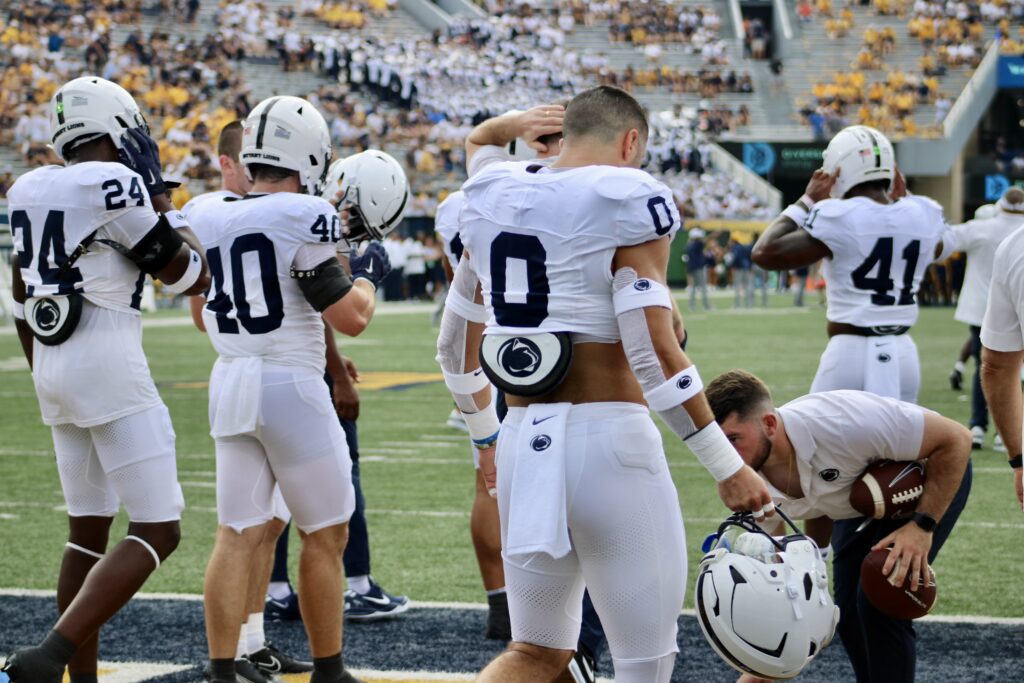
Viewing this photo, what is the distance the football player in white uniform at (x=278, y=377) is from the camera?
14.6 feet

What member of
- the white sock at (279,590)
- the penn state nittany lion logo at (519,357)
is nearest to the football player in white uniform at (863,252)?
the white sock at (279,590)

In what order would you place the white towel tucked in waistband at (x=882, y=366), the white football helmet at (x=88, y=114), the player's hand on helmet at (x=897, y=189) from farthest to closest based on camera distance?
the player's hand on helmet at (x=897, y=189) → the white towel tucked in waistband at (x=882, y=366) → the white football helmet at (x=88, y=114)

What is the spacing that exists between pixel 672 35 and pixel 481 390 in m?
44.7

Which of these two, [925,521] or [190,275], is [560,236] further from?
[190,275]

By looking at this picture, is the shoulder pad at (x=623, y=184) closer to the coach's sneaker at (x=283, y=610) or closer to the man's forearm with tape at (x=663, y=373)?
the man's forearm with tape at (x=663, y=373)

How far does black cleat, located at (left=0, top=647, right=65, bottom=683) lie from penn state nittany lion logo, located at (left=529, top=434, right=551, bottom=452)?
1.76m

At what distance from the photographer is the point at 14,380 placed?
15.4 metres

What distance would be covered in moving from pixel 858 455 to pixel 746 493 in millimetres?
765

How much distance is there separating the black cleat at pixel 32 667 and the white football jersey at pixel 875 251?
3776 millimetres

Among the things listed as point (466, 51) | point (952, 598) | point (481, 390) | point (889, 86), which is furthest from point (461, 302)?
point (889, 86)

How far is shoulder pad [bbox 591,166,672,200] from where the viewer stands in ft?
10.7

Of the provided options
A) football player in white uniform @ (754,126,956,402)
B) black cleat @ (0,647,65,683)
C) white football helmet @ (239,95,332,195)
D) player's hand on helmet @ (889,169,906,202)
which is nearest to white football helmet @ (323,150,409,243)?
white football helmet @ (239,95,332,195)

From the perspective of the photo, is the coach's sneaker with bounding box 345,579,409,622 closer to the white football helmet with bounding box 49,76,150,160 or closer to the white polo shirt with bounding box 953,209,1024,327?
the white football helmet with bounding box 49,76,150,160

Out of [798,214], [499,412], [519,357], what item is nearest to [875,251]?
[798,214]
